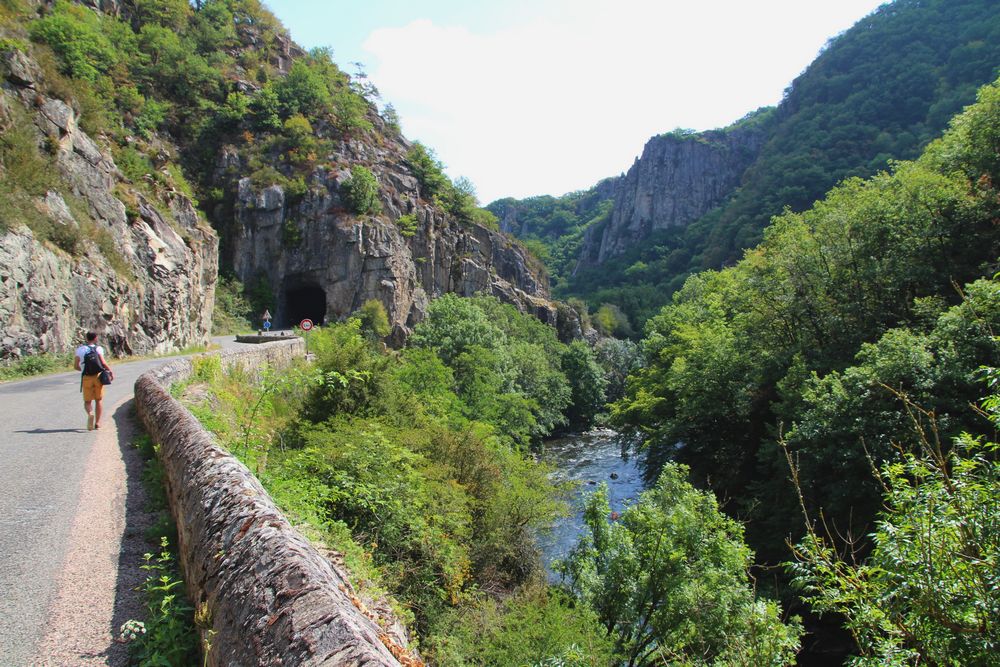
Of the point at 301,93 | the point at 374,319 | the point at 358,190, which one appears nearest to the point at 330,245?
the point at 358,190

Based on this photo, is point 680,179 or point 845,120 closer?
point 845,120

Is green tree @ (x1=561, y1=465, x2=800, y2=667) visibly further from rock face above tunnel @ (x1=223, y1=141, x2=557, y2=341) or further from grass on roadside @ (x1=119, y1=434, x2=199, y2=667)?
rock face above tunnel @ (x1=223, y1=141, x2=557, y2=341)

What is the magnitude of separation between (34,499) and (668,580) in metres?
11.9

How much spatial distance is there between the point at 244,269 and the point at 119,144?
43.2 feet

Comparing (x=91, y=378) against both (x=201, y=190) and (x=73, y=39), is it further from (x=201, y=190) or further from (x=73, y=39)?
(x=201, y=190)

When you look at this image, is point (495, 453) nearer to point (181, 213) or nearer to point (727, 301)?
point (727, 301)

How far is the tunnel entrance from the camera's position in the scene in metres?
52.4

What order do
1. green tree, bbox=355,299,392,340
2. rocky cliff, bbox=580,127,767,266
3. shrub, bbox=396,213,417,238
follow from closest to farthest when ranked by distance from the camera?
green tree, bbox=355,299,392,340 → shrub, bbox=396,213,417,238 → rocky cliff, bbox=580,127,767,266

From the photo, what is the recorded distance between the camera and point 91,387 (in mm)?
9734

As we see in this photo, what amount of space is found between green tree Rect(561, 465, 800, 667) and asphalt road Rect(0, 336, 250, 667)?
1043 centimetres

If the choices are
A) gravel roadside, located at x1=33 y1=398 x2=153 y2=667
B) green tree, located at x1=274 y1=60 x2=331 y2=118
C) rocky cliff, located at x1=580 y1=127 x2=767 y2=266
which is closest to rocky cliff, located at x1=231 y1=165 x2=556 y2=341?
green tree, located at x1=274 y1=60 x2=331 y2=118

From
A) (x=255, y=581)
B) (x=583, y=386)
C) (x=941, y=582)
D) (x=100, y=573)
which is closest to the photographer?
(x=255, y=581)

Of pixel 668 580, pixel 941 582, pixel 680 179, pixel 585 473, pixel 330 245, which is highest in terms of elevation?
pixel 680 179

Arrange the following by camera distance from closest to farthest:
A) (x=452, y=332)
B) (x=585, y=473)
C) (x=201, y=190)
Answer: (x=585, y=473), (x=452, y=332), (x=201, y=190)
